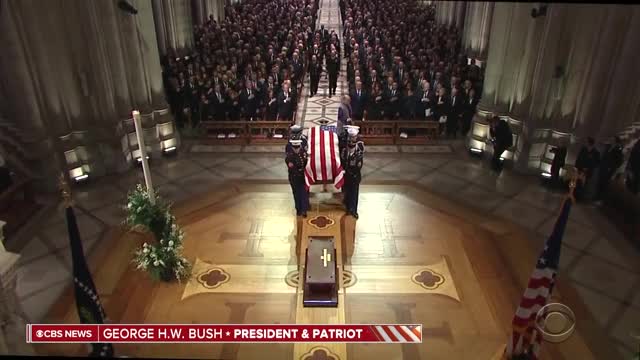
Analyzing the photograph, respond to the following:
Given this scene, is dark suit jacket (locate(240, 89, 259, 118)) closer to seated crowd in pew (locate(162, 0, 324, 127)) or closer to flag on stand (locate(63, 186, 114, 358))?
seated crowd in pew (locate(162, 0, 324, 127))

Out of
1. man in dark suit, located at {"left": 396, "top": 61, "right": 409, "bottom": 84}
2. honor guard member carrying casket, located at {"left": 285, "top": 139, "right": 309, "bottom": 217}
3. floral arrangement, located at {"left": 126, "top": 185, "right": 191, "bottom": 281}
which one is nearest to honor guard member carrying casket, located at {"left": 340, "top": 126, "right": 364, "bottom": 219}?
honor guard member carrying casket, located at {"left": 285, "top": 139, "right": 309, "bottom": 217}

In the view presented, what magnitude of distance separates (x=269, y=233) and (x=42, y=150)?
4630 millimetres

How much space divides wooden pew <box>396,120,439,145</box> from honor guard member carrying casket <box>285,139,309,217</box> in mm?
4361

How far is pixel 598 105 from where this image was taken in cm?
935

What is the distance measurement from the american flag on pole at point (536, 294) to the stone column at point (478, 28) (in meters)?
14.0

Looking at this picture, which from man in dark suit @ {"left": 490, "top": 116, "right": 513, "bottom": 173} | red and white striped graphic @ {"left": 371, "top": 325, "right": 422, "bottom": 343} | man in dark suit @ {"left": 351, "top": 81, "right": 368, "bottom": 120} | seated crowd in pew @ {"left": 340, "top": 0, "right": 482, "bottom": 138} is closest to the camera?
red and white striped graphic @ {"left": 371, "top": 325, "right": 422, "bottom": 343}

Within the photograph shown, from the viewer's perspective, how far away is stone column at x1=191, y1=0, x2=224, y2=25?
75.1 ft

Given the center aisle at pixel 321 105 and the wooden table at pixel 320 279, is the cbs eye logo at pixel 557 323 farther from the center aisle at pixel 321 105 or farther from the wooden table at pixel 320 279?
the center aisle at pixel 321 105

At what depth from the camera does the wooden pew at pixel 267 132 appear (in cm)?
1212

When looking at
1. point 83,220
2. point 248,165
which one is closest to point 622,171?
point 248,165

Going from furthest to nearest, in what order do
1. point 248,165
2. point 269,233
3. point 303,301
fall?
point 248,165
point 269,233
point 303,301

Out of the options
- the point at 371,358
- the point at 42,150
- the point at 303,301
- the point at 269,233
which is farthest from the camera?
the point at 42,150

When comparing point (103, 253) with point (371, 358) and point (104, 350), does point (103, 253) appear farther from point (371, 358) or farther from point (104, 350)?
point (371, 358)

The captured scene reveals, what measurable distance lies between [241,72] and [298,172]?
26.9 ft
